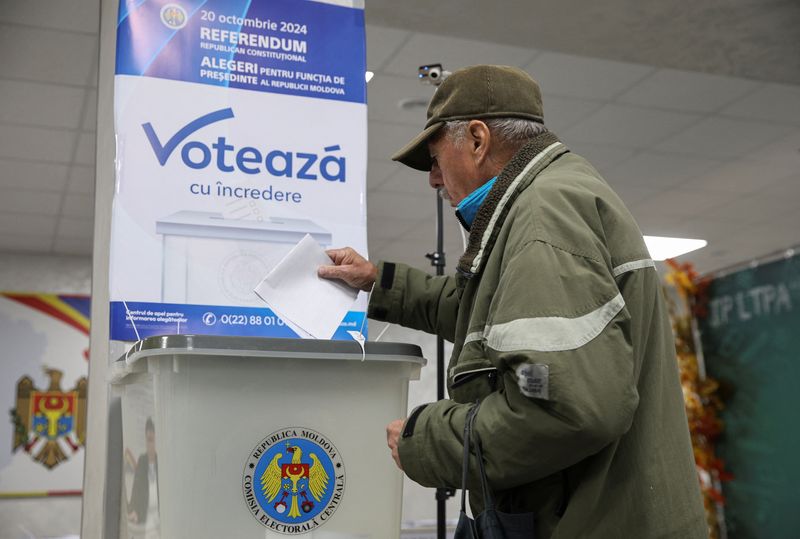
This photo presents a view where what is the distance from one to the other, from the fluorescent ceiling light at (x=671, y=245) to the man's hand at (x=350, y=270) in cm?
615

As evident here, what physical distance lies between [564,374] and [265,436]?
0.45 meters

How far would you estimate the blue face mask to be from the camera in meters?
1.23

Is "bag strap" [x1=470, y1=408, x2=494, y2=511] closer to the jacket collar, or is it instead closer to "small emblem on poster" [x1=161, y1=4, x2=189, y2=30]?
the jacket collar

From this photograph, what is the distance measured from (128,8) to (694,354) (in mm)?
1432

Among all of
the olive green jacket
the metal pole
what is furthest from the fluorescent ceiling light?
the olive green jacket

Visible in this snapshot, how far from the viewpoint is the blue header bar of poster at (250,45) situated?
4.72ft

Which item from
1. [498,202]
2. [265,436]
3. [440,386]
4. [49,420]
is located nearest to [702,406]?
[440,386]

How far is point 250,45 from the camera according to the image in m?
1.51

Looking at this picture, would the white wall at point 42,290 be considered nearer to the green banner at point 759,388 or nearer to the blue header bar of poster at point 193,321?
the blue header bar of poster at point 193,321

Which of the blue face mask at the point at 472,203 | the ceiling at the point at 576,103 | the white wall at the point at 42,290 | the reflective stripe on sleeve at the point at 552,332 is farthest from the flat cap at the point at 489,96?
the white wall at the point at 42,290

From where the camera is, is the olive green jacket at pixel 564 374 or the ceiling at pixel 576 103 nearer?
the olive green jacket at pixel 564 374

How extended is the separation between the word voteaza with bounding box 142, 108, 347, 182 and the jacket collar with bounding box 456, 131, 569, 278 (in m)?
0.47

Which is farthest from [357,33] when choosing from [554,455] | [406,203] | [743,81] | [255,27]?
[406,203]

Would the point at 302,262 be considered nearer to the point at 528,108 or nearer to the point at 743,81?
the point at 528,108
